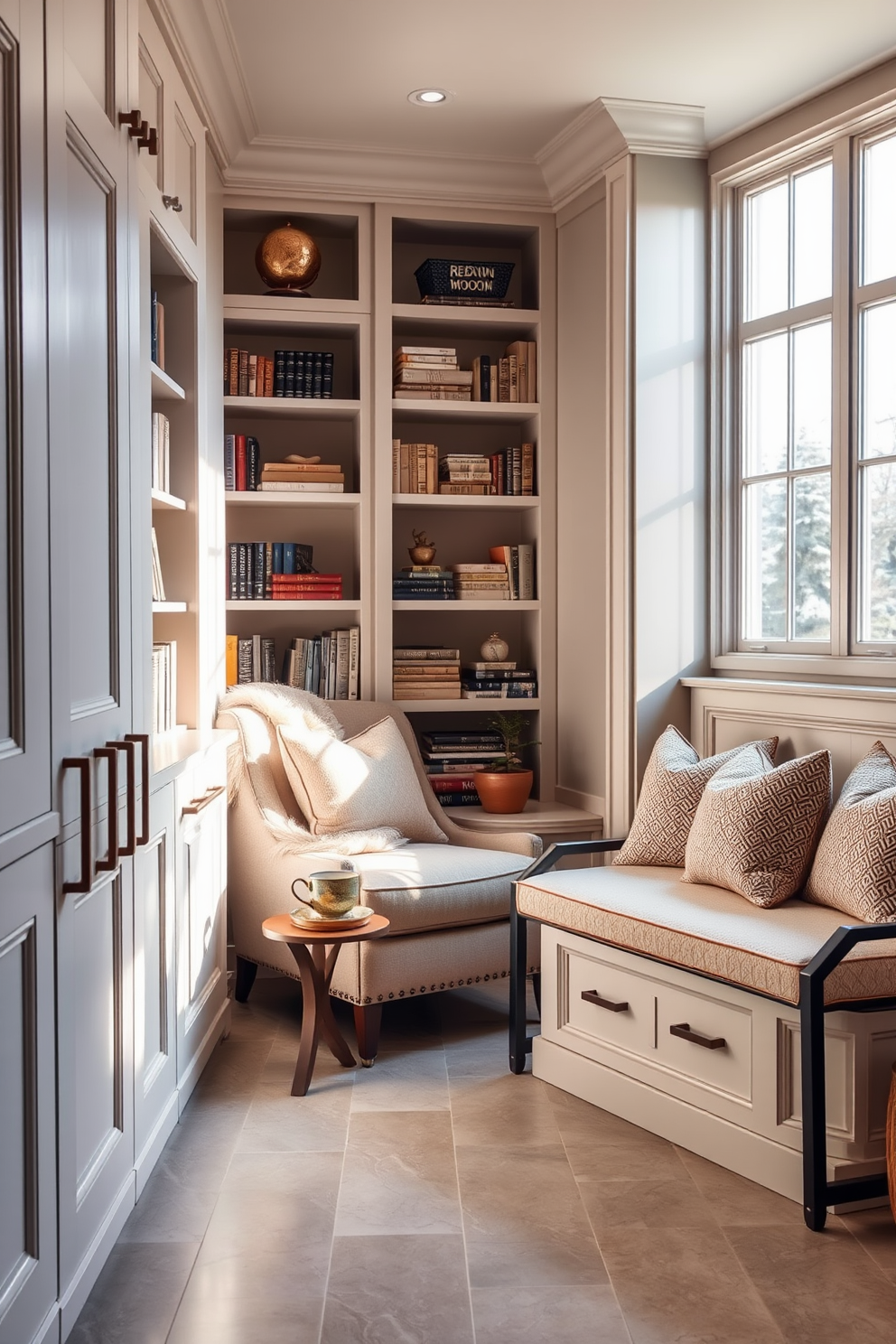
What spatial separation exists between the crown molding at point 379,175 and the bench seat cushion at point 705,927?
2498 mm

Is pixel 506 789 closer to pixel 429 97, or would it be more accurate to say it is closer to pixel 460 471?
pixel 460 471

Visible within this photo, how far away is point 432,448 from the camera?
14.4ft

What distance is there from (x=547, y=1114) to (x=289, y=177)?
10.5 ft

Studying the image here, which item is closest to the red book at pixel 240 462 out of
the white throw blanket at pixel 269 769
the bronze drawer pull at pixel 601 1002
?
the white throw blanket at pixel 269 769

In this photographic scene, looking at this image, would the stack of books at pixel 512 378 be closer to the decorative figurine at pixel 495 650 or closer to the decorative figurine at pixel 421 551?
the decorative figurine at pixel 421 551

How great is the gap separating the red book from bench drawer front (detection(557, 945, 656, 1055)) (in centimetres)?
203

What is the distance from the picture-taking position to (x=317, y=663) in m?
4.33

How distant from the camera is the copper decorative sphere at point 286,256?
4219 mm

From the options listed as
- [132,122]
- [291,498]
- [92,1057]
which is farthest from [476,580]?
[92,1057]

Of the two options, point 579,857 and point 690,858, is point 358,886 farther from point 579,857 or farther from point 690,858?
point 579,857

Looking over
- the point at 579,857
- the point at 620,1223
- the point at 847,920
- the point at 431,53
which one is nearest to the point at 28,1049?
the point at 620,1223

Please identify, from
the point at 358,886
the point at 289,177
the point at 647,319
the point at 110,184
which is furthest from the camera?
the point at 289,177

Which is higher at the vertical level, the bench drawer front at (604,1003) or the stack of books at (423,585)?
the stack of books at (423,585)

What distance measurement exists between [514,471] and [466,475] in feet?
0.61
